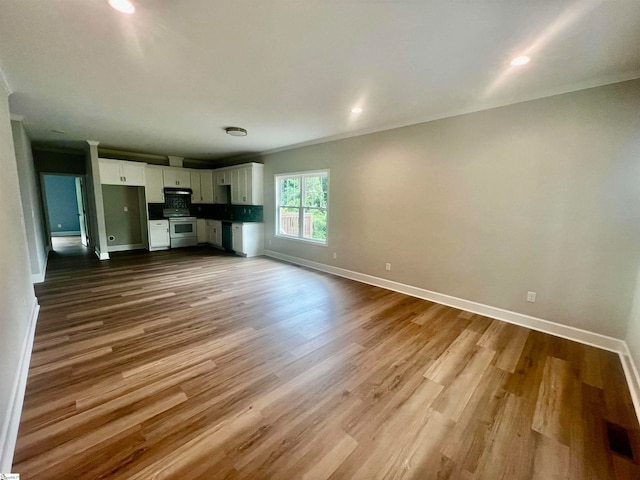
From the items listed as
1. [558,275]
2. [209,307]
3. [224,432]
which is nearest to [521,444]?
[224,432]

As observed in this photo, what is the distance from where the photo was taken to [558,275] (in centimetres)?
286

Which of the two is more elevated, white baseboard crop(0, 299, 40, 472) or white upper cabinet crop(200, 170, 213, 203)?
white upper cabinet crop(200, 170, 213, 203)

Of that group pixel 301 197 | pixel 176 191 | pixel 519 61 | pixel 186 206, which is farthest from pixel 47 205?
pixel 519 61

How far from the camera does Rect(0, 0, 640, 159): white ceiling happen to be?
5.43 ft

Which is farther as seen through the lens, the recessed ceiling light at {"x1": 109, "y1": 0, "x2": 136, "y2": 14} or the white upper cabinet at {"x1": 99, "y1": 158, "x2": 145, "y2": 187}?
the white upper cabinet at {"x1": 99, "y1": 158, "x2": 145, "y2": 187}

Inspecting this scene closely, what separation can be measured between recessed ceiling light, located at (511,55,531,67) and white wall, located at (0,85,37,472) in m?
4.14

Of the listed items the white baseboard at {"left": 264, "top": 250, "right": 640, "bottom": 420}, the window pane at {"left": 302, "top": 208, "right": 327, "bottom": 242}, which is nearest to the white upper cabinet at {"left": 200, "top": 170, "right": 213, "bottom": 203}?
the window pane at {"left": 302, "top": 208, "right": 327, "bottom": 242}

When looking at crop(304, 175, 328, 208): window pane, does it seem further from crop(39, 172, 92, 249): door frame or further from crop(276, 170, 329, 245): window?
crop(39, 172, 92, 249): door frame

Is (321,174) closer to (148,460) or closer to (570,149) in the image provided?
(570,149)

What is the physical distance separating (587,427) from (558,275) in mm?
1655

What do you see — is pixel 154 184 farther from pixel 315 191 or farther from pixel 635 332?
pixel 635 332

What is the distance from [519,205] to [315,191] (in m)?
3.47

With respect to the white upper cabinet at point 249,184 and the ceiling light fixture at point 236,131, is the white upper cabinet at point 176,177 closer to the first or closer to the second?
the white upper cabinet at point 249,184

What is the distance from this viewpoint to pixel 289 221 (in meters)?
6.23
